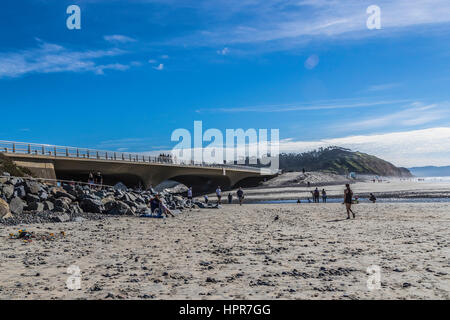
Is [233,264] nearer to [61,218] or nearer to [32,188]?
[61,218]

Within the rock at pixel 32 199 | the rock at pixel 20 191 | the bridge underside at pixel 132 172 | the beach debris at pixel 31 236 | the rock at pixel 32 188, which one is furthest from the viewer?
the bridge underside at pixel 132 172

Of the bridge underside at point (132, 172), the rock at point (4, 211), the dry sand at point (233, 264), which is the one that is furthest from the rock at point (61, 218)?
the bridge underside at point (132, 172)

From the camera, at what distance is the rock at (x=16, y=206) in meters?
17.5

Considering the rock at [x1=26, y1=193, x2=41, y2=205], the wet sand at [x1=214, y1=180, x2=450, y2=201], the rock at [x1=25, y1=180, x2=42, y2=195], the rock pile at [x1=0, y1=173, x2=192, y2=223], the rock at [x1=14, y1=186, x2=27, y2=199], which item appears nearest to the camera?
the rock pile at [x1=0, y1=173, x2=192, y2=223]

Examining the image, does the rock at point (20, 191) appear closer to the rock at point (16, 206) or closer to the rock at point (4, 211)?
the rock at point (16, 206)

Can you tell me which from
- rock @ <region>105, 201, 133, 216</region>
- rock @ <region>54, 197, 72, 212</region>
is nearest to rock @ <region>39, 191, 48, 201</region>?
rock @ <region>54, 197, 72, 212</region>

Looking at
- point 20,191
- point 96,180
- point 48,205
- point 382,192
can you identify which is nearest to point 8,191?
point 20,191

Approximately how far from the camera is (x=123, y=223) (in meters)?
17.4

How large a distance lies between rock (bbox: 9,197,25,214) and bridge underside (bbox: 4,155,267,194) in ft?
72.4

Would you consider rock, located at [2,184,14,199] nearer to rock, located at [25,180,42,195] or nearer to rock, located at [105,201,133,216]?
rock, located at [25,180,42,195]

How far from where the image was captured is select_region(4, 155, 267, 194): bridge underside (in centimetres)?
4100

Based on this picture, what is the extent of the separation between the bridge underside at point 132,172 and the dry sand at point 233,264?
3062cm

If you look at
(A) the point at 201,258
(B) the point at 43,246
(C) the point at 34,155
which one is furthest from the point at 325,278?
(C) the point at 34,155
